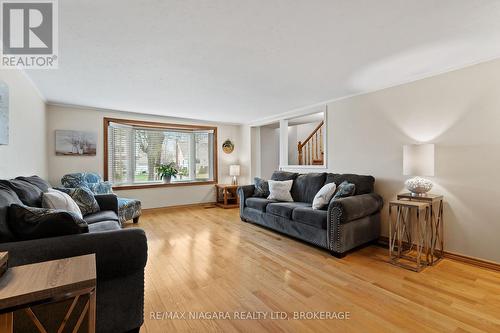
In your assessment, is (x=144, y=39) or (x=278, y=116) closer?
(x=144, y=39)

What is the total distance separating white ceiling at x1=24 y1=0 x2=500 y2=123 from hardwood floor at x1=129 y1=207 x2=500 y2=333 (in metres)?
2.20

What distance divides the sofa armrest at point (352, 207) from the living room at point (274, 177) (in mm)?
23

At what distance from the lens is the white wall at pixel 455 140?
2418 mm

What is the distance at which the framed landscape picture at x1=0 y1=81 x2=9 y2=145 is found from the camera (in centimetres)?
203

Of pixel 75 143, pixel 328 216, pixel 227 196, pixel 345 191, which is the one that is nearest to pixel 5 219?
pixel 328 216

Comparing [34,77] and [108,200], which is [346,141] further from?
[34,77]

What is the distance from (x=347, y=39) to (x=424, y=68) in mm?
1316

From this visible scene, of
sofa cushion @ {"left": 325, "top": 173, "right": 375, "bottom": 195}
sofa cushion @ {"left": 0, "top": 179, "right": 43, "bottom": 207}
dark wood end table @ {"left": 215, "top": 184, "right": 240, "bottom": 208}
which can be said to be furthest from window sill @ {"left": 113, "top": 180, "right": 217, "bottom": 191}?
sofa cushion @ {"left": 325, "top": 173, "right": 375, "bottom": 195}

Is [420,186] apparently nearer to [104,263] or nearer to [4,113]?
[104,263]

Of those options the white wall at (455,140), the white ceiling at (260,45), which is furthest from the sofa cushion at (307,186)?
the white ceiling at (260,45)

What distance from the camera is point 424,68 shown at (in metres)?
2.64

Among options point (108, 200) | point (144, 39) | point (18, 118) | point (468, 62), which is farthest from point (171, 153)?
point (468, 62)

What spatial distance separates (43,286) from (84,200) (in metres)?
2.36

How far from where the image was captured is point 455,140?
8.64 ft
